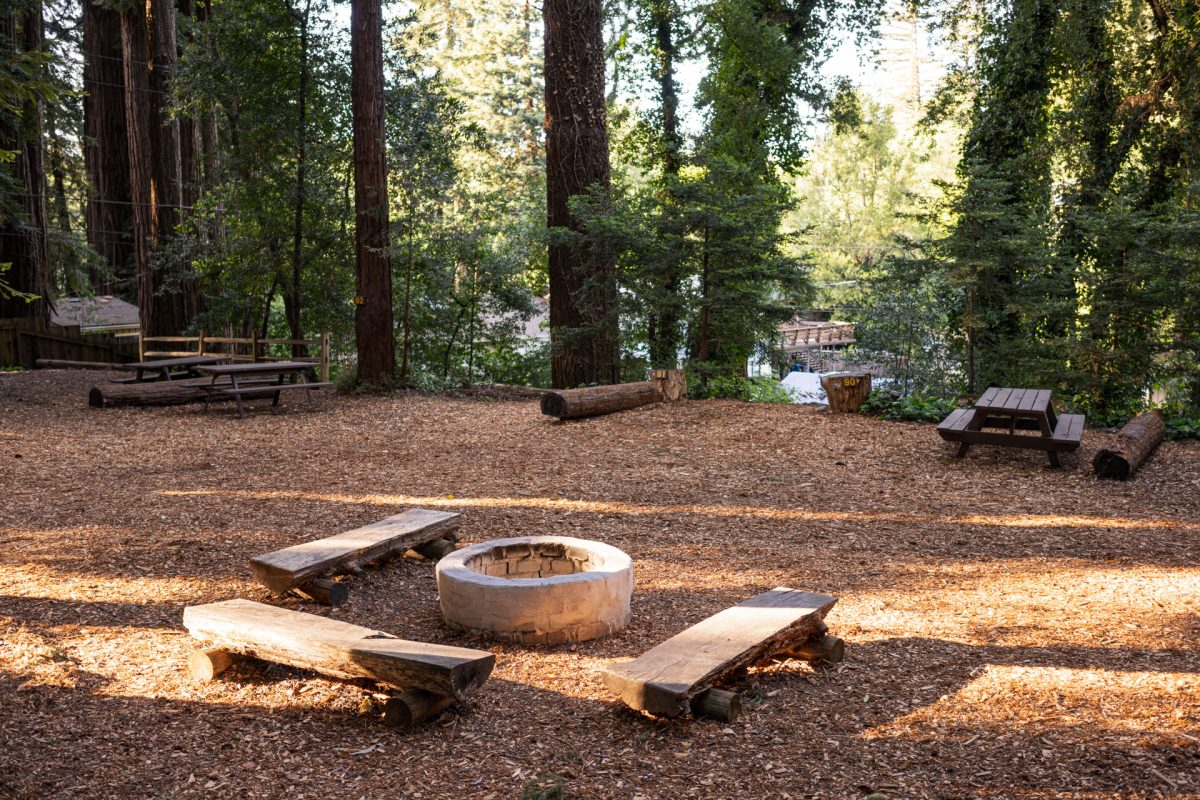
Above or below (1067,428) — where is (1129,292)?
above

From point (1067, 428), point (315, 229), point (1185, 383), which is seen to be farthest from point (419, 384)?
point (1185, 383)

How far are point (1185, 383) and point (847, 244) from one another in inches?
1177

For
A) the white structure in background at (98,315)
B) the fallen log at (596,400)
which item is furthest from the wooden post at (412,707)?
the white structure in background at (98,315)

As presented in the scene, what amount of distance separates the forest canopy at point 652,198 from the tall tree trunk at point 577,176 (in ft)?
0.14

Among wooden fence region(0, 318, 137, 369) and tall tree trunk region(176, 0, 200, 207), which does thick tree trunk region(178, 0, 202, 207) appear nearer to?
tall tree trunk region(176, 0, 200, 207)

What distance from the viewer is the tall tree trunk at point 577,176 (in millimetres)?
12547

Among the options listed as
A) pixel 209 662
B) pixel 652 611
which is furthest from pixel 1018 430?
pixel 209 662

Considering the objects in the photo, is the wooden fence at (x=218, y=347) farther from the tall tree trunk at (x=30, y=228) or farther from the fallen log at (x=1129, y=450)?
the fallen log at (x=1129, y=450)

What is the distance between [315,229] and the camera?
15.4 meters

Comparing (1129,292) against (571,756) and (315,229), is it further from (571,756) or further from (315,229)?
(315,229)

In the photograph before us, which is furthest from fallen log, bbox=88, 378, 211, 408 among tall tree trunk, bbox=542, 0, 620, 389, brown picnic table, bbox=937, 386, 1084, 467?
brown picnic table, bbox=937, 386, 1084, 467

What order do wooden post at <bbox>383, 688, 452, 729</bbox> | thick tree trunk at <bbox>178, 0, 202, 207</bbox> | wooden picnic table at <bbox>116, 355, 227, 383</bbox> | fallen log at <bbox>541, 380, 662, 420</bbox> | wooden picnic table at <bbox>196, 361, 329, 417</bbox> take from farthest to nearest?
thick tree trunk at <bbox>178, 0, 202, 207</bbox> < wooden picnic table at <bbox>116, 355, 227, 383</bbox> < wooden picnic table at <bbox>196, 361, 329, 417</bbox> < fallen log at <bbox>541, 380, 662, 420</bbox> < wooden post at <bbox>383, 688, 452, 729</bbox>

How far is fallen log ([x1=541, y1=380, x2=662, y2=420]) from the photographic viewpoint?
10.9 m

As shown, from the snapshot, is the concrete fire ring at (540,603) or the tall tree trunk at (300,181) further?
the tall tree trunk at (300,181)
